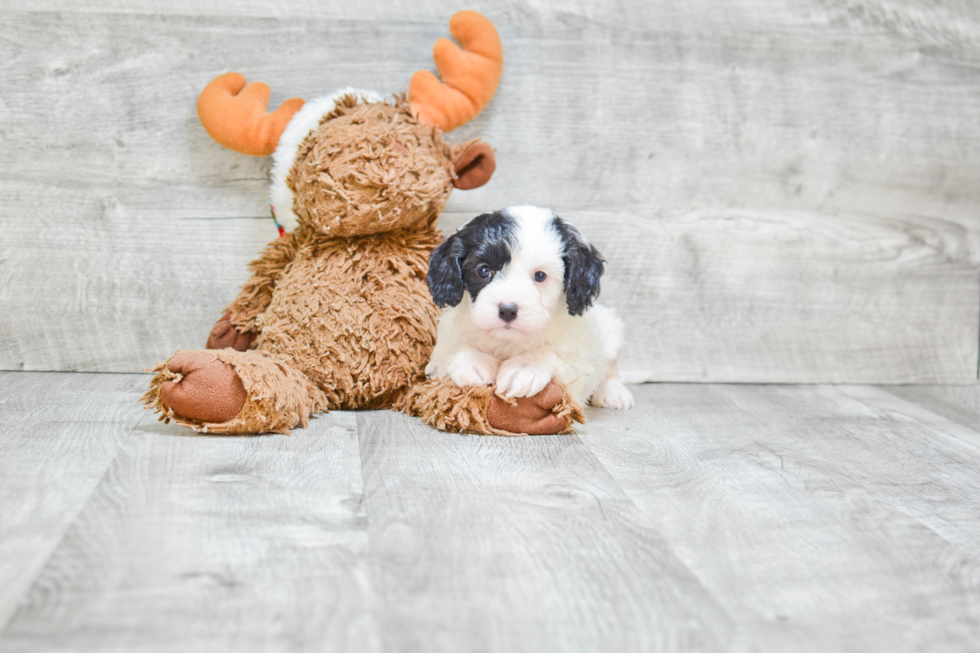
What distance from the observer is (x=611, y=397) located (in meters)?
1.87

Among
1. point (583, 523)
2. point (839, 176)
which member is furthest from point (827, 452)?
point (839, 176)

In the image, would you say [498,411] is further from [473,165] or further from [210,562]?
[210,562]

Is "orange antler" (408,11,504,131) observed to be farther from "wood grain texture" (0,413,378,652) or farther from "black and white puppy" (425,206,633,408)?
"wood grain texture" (0,413,378,652)

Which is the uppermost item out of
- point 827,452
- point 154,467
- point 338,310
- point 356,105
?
point 356,105

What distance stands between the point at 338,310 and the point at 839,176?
4.54 ft

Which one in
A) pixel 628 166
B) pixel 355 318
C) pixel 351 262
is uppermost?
pixel 628 166

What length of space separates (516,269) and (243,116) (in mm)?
751

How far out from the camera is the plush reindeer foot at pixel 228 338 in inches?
71.1

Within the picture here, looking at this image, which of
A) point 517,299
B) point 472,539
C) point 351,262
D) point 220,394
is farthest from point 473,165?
point 472,539

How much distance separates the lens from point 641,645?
0.85 m

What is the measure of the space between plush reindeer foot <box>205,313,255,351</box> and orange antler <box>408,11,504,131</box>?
62 centimetres

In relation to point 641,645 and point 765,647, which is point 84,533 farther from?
point 765,647

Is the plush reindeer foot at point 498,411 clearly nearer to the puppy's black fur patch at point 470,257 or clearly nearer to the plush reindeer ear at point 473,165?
the puppy's black fur patch at point 470,257

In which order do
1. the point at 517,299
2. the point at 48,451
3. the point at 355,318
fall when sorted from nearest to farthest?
the point at 48,451 < the point at 517,299 < the point at 355,318
